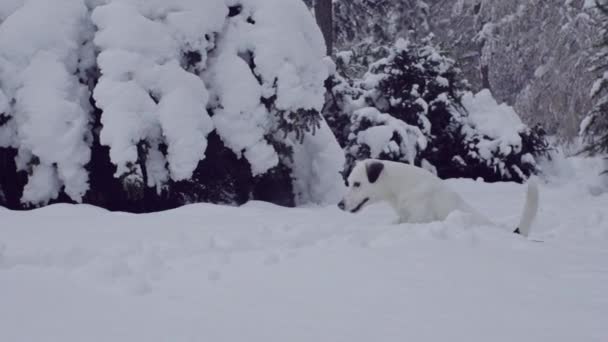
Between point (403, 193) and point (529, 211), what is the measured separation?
46.6 inches

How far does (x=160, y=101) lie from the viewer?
6062 millimetres

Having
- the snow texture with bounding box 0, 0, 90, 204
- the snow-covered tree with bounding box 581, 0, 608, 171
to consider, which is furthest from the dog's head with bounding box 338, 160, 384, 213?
the snow-covered tree with bounding box 581, 0, 608, 171

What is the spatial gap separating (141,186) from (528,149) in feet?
25.9

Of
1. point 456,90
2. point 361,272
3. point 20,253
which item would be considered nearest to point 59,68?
point 20,253

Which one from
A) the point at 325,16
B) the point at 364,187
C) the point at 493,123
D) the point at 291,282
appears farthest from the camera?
the point at 325,16

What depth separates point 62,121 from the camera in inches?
235

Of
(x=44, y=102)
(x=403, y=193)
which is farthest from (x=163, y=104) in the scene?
(x=403, y=193)

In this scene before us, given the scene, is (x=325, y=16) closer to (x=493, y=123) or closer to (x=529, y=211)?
(x=493, y=123)

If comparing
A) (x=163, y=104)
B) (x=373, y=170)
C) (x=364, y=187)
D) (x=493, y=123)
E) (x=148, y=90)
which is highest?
(x=148, y=90)

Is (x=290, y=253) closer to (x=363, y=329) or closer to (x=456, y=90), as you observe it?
(x=363, y=329)

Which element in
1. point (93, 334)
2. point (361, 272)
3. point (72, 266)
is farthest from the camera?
point (72, 266)

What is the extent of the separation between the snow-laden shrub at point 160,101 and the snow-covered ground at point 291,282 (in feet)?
3.83

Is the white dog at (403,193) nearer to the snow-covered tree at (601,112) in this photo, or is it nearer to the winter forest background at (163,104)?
the winter forest background at (163,104)

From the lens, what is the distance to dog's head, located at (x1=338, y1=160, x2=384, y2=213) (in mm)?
5586
